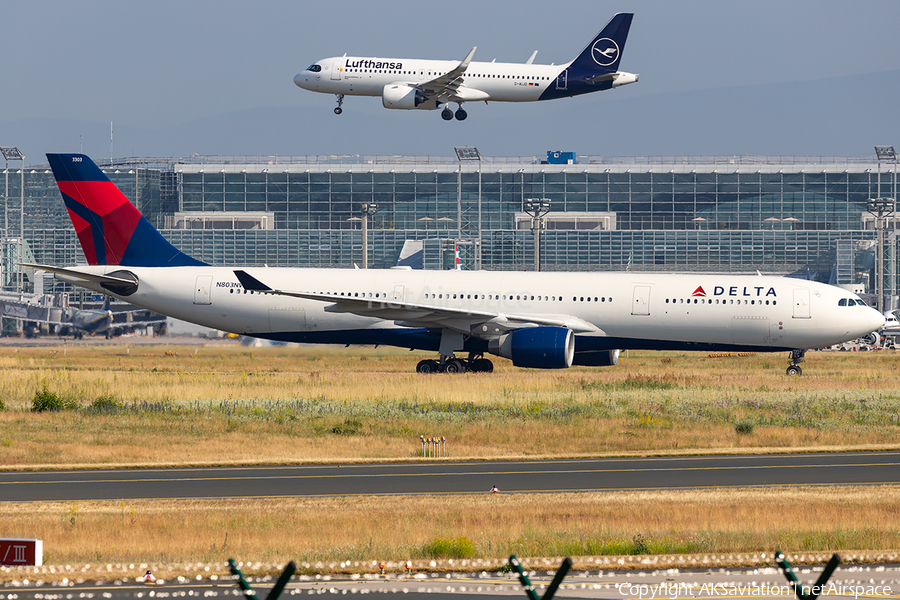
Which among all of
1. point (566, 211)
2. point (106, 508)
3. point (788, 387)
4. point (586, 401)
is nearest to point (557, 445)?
point (586, 401)

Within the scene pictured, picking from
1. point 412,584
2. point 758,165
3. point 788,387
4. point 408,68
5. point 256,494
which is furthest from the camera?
point 758,165

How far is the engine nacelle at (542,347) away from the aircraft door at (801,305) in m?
8.23

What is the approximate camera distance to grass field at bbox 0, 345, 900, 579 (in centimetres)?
1345

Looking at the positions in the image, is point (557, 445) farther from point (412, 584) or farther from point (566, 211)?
point (566, 211)

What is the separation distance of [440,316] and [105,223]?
14622 millimetres

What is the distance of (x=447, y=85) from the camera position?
54656 millimetres

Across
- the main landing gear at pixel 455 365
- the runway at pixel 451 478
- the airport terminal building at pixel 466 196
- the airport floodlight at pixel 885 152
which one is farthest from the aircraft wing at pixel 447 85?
the airport floodlight at pixel 885 152

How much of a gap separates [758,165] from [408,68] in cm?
8403

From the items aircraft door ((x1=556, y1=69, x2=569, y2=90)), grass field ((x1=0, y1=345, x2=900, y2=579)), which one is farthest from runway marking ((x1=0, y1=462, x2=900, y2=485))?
aircraft door ((x1=556, y1=69, x2=569, y2=90))

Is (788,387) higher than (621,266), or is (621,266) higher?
(621,266)

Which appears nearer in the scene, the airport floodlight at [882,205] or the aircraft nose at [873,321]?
the aircraft nose at [873,321]

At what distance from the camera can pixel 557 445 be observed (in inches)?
916

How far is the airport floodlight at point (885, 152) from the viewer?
124 m

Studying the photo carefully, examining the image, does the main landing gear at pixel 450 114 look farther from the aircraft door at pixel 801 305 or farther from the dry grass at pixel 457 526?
the dry grass at pixel 457 526
